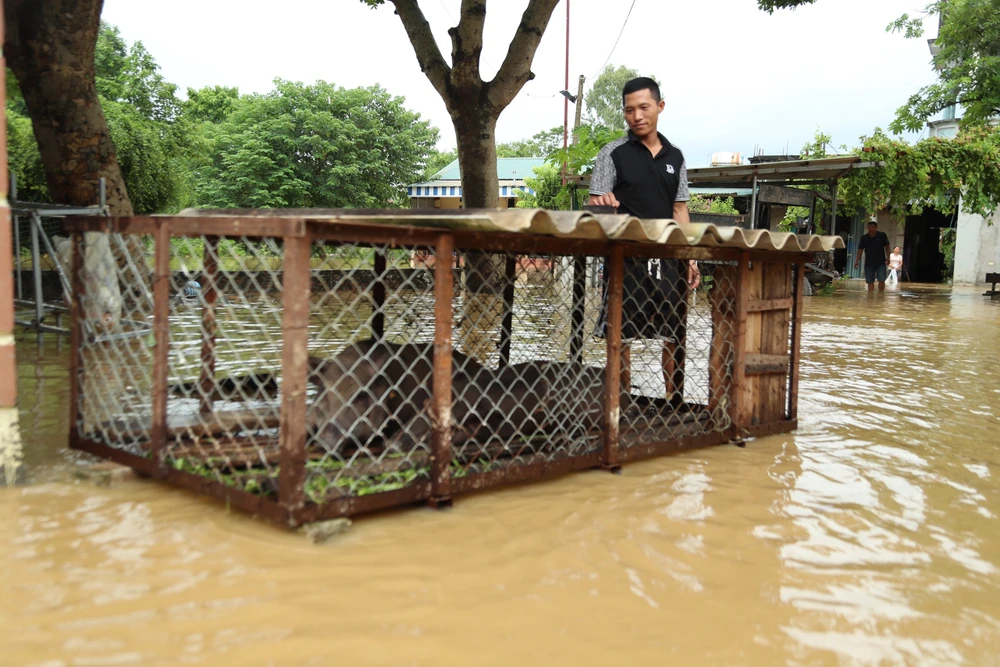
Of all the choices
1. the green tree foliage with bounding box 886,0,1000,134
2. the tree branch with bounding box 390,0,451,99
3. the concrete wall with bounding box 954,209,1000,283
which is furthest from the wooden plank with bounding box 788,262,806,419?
the concrete wall with bounding box 954,209,1000,283

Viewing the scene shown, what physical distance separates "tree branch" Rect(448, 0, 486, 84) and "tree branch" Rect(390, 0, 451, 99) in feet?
0.59

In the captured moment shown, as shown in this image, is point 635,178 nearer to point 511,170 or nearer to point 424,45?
point 424,45

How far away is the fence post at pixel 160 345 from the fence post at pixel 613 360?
6.27ft

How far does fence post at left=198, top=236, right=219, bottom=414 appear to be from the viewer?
3.23 m

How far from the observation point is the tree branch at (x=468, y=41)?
311 inches

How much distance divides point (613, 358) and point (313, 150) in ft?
79.7

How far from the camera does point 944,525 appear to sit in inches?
117

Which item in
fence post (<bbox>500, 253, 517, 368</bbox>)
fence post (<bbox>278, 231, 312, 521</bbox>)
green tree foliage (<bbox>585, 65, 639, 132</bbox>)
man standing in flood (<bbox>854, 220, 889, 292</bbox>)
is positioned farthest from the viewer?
green tree foliage (<bbox>585, 65, 639, 132</bbox>)

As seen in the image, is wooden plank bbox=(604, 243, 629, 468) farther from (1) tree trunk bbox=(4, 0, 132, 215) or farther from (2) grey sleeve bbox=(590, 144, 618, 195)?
(1) tree trunk bbox=(4, 0, 132, 215)

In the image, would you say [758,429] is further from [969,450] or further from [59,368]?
[59,368]

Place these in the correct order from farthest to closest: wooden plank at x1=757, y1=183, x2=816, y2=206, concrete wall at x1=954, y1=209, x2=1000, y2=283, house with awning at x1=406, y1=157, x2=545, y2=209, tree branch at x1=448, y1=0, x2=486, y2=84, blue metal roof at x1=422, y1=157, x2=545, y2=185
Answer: blue metal roof at x1=422, y1=157, x2=545, y2=185 < house with awning at x1=406, y1=157, x2=545, y2=209 < concrete wall at x1=954, y1=209, x2=1000, y2=283 < wooden plank at x1=757, y1=183, x2=816, y2=206 < tree branch at x1=448, y1=0, x2=486, y2=84

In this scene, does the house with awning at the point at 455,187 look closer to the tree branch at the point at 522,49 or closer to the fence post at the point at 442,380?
the tree branch at the point at 522,49

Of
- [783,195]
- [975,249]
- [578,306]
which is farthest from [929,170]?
[578,306]

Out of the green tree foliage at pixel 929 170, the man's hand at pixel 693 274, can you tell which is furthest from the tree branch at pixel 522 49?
the green tree foliage at pixel 929 170
